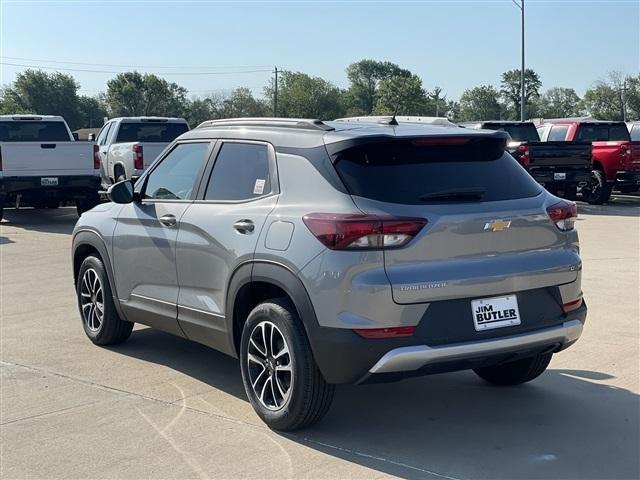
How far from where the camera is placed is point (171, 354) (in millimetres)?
6723

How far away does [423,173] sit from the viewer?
4625 millimetres

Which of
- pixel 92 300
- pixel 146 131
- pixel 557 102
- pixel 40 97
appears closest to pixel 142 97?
pixel 40 97

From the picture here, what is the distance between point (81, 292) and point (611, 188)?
16.4 metres

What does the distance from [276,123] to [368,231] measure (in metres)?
1.34

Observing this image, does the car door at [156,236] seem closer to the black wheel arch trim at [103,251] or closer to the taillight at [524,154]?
the black wheel arch trim at [103,251]

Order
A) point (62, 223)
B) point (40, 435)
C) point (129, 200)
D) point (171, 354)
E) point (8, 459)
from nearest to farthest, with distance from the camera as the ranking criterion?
point (8, 459) < point (40, 435) < point (129, 200) < point (171, 354) < point (62, 223)

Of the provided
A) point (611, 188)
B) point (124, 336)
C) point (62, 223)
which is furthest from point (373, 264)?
point (611, 188)

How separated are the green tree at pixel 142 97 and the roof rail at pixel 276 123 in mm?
90135

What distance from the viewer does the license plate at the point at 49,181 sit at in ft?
54.4

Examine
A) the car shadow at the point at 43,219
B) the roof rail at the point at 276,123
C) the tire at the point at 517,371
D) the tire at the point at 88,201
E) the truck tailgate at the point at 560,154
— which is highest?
the roof rail at the point at 276,123

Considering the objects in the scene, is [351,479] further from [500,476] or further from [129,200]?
[129,200]

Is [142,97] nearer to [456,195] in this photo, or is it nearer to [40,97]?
[40,97]

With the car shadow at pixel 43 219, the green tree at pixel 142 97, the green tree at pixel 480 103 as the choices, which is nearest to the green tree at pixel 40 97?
the green tree at pixel 142 97

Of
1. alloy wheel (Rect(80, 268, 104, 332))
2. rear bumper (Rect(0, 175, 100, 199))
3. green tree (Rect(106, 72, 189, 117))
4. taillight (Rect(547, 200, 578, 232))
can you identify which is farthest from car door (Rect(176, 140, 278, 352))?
green tree (Rect(106, 72, 189, 117))
